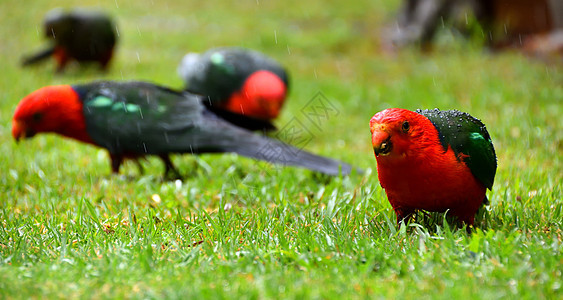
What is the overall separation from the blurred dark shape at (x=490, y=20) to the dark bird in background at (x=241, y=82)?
15.5 feet

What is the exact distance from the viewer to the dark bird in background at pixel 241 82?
17.3ft

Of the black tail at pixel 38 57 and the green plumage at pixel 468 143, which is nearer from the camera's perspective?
the green plumage at pixel 468 143

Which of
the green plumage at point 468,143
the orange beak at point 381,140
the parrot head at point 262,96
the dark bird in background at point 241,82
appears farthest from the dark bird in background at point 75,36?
the orange beak at point 381,140

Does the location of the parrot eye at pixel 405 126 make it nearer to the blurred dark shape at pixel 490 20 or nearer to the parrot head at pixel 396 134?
the parrot head at pixel 396 134

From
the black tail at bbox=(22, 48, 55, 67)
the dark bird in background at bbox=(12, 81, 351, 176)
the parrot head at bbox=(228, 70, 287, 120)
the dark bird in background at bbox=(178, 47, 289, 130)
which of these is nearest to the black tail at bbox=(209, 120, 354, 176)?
the dark bird in background at bbox=(12, 81, 351, 176)

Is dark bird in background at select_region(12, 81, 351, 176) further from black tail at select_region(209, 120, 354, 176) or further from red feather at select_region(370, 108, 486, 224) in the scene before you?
red feather at select_region(370, 108, 486, 224)

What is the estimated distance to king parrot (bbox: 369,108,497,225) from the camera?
2.42m

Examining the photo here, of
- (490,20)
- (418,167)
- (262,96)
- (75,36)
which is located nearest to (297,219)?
(418,167)

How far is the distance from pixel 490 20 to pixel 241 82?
5892 mm

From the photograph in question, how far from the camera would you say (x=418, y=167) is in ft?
8.05

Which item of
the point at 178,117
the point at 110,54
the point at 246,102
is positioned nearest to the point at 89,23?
the point at 110,54

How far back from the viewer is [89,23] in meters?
8.38

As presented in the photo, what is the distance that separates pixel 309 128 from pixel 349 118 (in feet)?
1.95

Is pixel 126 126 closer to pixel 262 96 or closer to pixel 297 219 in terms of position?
pixel 262 96
